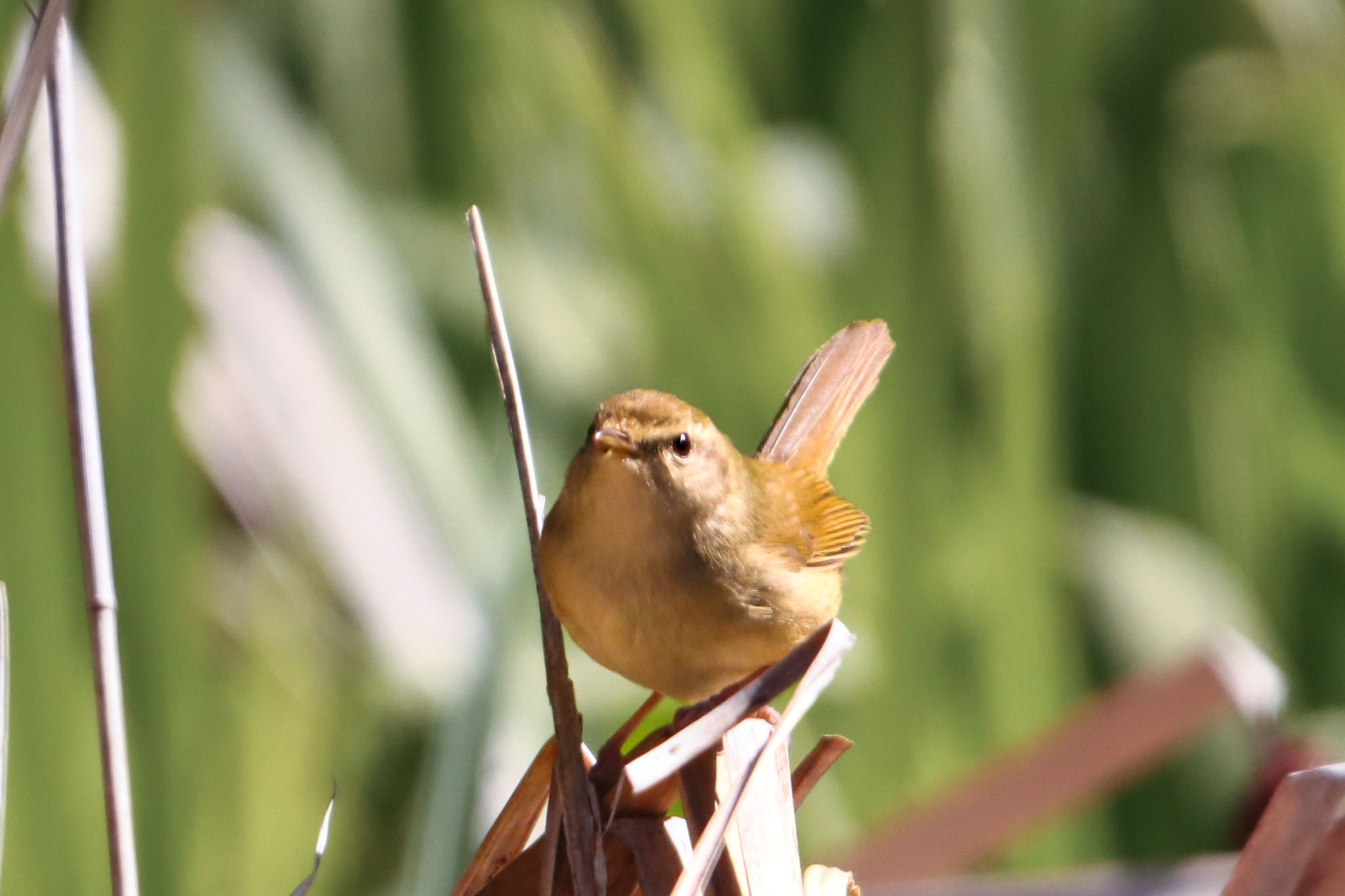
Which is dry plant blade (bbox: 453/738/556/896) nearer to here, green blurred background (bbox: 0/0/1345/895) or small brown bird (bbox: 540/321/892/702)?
small brown bird (bbox: 540/321/892/702)

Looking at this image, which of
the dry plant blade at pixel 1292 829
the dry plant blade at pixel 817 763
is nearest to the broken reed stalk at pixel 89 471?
the dry plant blade at pixel 817 763

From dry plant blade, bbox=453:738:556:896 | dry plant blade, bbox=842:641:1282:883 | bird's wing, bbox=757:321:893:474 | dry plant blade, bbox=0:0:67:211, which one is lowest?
dry plant blade, bbox=842:641:1282:883

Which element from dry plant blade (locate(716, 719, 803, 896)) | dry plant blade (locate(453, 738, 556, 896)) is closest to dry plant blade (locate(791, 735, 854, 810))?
dry plant blade (locate(716, 719, 803, 896))

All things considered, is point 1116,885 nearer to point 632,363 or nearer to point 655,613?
point 655,613

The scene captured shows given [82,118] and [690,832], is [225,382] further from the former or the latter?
[690,832]

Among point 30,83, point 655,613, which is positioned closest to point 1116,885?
point 655,613

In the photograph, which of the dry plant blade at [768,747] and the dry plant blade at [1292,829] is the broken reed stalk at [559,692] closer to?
the dry plant blade at [768,747]
